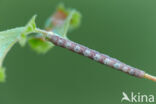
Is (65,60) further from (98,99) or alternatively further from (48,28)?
(48,28)

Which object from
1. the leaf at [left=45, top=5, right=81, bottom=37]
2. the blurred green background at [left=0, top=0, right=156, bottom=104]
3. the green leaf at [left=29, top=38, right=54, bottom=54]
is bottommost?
the green leaf at [left=29, top=38, right=54, bottom=54]

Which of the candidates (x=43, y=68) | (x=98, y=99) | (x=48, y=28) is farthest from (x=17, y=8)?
(x=48, y=28)

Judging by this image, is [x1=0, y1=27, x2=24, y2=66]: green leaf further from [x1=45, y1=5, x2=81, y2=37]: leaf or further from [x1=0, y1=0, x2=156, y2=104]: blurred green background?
[x1=0, y1=0, x2=156, y2=104]: blurred green background

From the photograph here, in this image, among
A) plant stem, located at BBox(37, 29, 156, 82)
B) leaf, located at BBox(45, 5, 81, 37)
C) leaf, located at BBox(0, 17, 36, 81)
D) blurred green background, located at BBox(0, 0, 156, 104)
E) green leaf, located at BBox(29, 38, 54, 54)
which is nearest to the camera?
leaf, located at BBox(0, 17, 36, 81)

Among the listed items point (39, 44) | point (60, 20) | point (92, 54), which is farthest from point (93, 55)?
point (60, 20)

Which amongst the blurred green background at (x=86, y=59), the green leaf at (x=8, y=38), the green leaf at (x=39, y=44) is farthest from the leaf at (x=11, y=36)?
the blurred green background at (x=86, y=59)

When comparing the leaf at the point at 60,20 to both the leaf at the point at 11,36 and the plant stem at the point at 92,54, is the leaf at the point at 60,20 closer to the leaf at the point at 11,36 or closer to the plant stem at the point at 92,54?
the plant stem at the point at 92,54

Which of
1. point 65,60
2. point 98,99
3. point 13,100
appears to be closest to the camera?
point 98,99

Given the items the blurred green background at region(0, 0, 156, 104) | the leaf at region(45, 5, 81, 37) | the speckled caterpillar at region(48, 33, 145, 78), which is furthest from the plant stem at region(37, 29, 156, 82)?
the blurred green background at region(0, 0, 156, 104)

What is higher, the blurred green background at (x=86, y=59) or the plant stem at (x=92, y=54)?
the blurred green background at (x=86, y=59)
